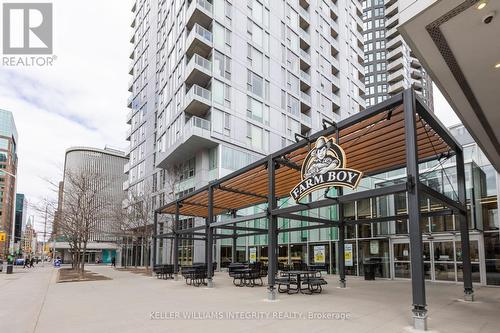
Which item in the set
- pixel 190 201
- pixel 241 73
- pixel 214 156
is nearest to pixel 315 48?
pixel 241 73

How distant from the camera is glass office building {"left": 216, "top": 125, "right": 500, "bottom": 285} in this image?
678 inches

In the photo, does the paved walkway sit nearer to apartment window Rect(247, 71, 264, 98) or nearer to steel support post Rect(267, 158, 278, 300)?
steel support post Rect(267, 158, 278, 300)

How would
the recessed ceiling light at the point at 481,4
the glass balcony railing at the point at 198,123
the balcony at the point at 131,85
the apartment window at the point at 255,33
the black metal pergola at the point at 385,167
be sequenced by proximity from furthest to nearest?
the balcony at the point at 131,85
the apartment window at the point at 255,33
the glass balcony railing at the point at 198,123
the black metal pergola at the point at 385,167
the recessed ceiling light at the point at 481,4

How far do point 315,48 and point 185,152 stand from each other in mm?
22029

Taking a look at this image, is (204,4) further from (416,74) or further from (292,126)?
(416,74)

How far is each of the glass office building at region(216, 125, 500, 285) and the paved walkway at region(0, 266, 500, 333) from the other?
3757mm

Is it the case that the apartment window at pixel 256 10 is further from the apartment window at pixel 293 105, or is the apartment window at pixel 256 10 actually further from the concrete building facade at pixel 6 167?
the concrete building facade at pixel 6 167

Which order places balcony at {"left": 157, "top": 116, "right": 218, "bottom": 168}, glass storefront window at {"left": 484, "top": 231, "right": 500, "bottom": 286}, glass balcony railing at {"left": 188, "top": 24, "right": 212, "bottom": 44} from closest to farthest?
glass storefront window at {"left": 484, "top": 231, "right": 500, "bottom": 286} → balcony at {"left": 157, "top": 116, "right": 218, "bottom": 168} → glass balcony railing at {"left": 188, "top": 24, "right": 212, "bottom": 44}

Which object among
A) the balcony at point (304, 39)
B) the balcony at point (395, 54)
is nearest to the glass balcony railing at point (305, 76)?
the balcony at point (304, 39)

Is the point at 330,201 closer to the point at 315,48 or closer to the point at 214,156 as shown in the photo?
the point at 214,156

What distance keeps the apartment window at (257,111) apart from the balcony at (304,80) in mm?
8186

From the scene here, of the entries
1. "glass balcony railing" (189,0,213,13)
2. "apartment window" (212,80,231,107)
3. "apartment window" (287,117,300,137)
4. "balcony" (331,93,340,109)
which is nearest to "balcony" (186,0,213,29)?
"glass balcony railing" (189,0,213,13)

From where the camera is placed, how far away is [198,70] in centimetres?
3103

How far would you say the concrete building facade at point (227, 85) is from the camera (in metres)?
32.0
